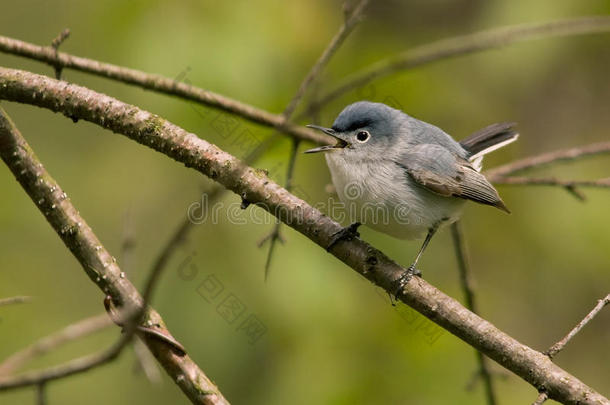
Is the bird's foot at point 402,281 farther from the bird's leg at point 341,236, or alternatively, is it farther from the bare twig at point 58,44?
the bare twig at point 58,44

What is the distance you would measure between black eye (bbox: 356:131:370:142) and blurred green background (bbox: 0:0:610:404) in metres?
0.38

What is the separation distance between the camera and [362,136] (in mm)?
3348

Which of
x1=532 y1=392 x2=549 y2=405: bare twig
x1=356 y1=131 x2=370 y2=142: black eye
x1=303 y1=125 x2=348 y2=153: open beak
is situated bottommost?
x1=532 y1=392 x2=549 y2=405: bare twig

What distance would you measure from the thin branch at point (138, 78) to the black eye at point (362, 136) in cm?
36

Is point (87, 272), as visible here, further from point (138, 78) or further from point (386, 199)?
point (386, 199)

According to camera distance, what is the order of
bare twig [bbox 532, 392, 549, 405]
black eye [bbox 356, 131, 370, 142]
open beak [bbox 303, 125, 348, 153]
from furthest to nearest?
black eye [bbox 356, 131, 370, 142] < open beak [bbox 303, 125, 348, 153] < bare twig [bbox 532, 392, 549, 405]

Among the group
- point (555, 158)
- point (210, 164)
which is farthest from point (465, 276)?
point (210, 164)

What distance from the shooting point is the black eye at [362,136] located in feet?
11.0

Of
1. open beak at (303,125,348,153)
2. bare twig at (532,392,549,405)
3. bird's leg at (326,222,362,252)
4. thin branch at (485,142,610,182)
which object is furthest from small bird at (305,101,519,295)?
bare twig at (532,392,549,405)

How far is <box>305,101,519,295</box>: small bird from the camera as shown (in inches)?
121

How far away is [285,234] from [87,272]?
149 centimetres

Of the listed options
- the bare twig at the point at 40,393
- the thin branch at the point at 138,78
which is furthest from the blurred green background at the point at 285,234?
the bare twig at the point at 40,393

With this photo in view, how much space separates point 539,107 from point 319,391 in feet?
13.0

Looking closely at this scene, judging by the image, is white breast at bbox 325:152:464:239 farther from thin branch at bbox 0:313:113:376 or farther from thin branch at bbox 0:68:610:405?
thin branch at bbox 0:313:113:376
